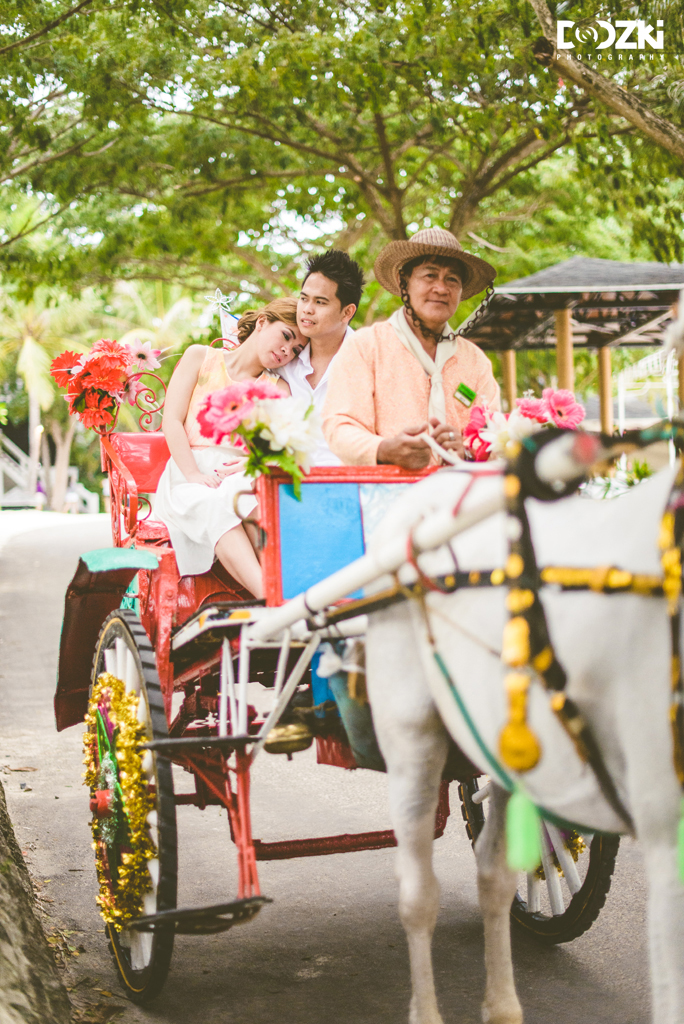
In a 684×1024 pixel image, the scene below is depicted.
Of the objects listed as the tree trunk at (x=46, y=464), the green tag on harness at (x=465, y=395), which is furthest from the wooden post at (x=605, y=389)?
the tree trunk at (x=46, y=464)

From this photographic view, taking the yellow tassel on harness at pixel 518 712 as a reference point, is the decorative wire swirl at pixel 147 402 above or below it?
above

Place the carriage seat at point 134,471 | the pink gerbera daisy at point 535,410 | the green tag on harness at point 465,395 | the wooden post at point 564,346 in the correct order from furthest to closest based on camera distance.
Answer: the wooden post at point 564,346
the carriage seat at point 134,471
the pink gerbera daisy at point 535,410
the green tag on harness at point 465,395

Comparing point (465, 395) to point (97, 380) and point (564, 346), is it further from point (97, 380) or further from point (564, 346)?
point (564, 346)

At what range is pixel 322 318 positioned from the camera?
3.90 metres

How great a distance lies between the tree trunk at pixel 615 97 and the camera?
5.43m

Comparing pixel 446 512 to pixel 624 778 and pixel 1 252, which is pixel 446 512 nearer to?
pixel 624 778

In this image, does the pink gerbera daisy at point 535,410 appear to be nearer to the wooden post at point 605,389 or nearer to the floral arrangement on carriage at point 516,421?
the floral arrangement on carriage at point 516,421

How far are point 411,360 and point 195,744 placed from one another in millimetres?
1453

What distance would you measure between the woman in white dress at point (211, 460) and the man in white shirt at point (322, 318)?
3.0 inches

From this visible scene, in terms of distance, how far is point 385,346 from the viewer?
3293 millimetres

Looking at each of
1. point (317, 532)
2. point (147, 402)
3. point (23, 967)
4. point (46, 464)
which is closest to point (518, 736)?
point (317, 532)

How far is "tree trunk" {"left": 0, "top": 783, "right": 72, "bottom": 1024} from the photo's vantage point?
251 centimetres

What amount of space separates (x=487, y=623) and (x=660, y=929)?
2.09 feet

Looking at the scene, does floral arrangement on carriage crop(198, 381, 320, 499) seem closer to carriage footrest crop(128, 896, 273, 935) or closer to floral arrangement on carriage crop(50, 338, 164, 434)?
carriage footrest crop(128, 896, 273, 935)
